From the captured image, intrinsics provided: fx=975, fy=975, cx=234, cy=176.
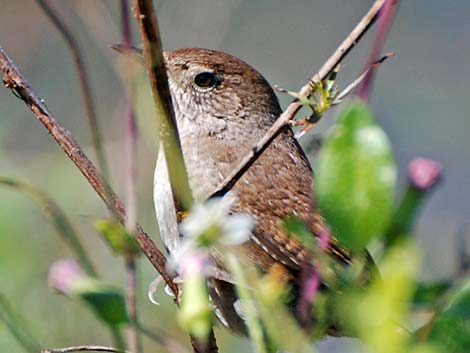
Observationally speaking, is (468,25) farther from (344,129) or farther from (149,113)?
(344,129)

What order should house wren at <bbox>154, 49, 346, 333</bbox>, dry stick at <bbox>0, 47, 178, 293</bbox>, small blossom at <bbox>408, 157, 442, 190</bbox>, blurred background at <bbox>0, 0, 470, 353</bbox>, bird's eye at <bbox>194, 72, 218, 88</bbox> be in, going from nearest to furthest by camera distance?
small blossom at <bbox>408, 157, 442, 190</bbox>
dry stick at <bbox>0, 47, 178, 293</bbox>
house wren at <bbox>154, 49, 346, 333</bbox>
blurred background at <bbox>0, 0, 470, 353</bbox>
bird's eye at <bbox>194, 72, 218, 88</bbox>

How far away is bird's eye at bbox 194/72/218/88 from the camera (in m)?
3.77

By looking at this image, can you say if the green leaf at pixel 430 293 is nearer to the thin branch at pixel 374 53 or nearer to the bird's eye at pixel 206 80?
the thin branch at pixel 374 53

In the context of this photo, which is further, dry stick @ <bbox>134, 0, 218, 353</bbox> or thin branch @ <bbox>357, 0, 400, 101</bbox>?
dry stick @ <bbox>134, 0, 218, 353</bbox>

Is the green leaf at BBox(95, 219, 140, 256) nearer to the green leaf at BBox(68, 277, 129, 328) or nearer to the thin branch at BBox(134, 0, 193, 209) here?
the green leaf at BBox(68, 277, 129, 328)

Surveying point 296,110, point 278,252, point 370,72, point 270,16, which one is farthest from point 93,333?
point 270,16

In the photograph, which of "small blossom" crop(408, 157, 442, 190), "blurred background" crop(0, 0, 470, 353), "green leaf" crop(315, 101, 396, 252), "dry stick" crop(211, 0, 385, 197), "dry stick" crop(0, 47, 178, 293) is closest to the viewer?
"green leaf" crop(315, 101, 396, 252)

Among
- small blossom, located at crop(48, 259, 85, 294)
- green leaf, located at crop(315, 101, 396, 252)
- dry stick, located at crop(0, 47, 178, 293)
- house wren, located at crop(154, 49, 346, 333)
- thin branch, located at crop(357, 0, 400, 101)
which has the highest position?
house wren, located at crop(154, 49, 346, 333)

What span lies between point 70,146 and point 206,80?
81.8 inches

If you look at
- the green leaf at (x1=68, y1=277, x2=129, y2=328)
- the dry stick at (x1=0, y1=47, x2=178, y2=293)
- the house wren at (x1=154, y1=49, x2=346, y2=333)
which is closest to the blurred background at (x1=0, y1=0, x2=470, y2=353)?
the dry stick at (x1=0, y1=47, x2=178, y2=293)

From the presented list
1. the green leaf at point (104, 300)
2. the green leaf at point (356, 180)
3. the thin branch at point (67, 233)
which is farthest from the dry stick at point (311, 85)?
the green leaf at point (104, 300)

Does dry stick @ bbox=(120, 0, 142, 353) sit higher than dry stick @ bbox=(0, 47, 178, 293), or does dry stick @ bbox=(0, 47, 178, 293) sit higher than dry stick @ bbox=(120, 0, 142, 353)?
dry stick @ bbox=(0, 47, 178, 293)

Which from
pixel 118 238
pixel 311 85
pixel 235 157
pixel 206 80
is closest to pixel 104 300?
pixel 118 238

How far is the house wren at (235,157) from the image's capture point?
2984mm
